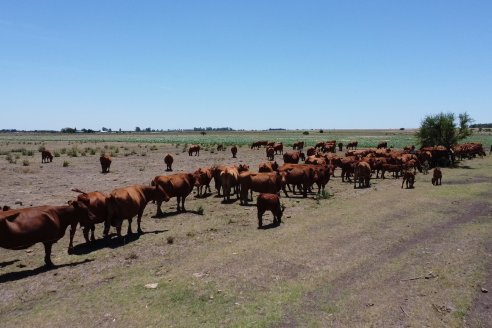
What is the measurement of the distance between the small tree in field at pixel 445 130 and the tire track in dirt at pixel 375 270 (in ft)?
89.9

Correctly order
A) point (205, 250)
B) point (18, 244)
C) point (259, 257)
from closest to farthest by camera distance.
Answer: point (18, 244) → point (259, 257) → point (205, 250)

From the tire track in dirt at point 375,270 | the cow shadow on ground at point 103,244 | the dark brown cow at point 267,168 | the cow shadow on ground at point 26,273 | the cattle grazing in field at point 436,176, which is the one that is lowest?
the cow shadow on ground at point 26,273

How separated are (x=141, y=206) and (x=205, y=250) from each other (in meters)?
2.92

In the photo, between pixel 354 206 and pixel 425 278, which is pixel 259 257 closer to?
pixel 425 278

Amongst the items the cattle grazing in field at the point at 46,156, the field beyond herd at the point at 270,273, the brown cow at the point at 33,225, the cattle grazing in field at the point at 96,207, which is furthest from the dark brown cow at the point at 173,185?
the cattle grazing in field at the point at 46,156

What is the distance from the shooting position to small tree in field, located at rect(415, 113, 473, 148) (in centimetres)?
3888

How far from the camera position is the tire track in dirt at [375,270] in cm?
694

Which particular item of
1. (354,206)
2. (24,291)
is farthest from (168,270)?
(354,206)

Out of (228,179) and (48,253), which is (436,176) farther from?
(48,253)

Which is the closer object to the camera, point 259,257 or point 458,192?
point 259,257

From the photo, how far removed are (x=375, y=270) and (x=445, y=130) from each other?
34.7 metres

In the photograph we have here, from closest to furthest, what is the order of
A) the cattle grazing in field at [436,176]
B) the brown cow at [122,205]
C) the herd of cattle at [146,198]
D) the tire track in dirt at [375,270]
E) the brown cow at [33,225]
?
the tire track in dirt at [375,270] < the brown cow at [33,225] < the herd of cattle at [146,198] < the brown cow at [122,205] < the cattle grazing in field at [436,176]

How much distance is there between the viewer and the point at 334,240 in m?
11.5

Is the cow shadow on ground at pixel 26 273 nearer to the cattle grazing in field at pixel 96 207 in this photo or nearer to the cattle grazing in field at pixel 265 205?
the cattle grazing in field at pixel 96 207
